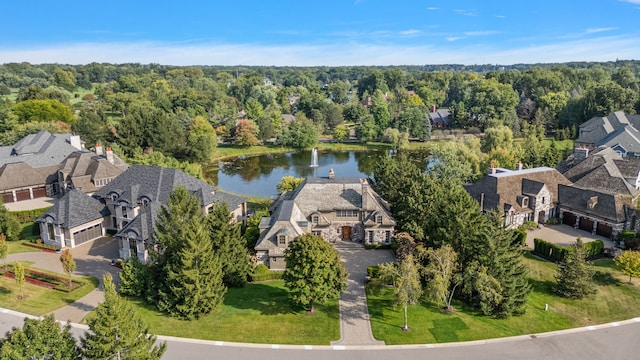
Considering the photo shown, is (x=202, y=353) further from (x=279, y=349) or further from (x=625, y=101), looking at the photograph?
(x=625, y=101)

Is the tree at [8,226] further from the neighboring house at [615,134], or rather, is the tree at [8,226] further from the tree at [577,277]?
the neighboring house at [615,134]

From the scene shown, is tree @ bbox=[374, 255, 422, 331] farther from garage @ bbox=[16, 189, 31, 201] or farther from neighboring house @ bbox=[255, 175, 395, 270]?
Answer: garage @ bbox=[16, 189, 31, 201]

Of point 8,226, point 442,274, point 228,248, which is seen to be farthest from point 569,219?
point 8,226

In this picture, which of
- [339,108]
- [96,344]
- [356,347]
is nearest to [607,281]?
[356,347]

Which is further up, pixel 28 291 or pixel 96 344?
pixel 96 344

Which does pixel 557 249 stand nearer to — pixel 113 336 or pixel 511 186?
pixel 511 186

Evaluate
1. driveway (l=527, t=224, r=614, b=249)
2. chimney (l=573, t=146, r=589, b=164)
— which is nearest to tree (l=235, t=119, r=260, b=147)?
chimney (l=573, t=146, r=589, b=164)

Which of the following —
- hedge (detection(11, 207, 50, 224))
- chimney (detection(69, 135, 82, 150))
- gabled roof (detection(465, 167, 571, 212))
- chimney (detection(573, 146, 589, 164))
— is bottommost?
hedge (detection(11, 207, 50, 224))
